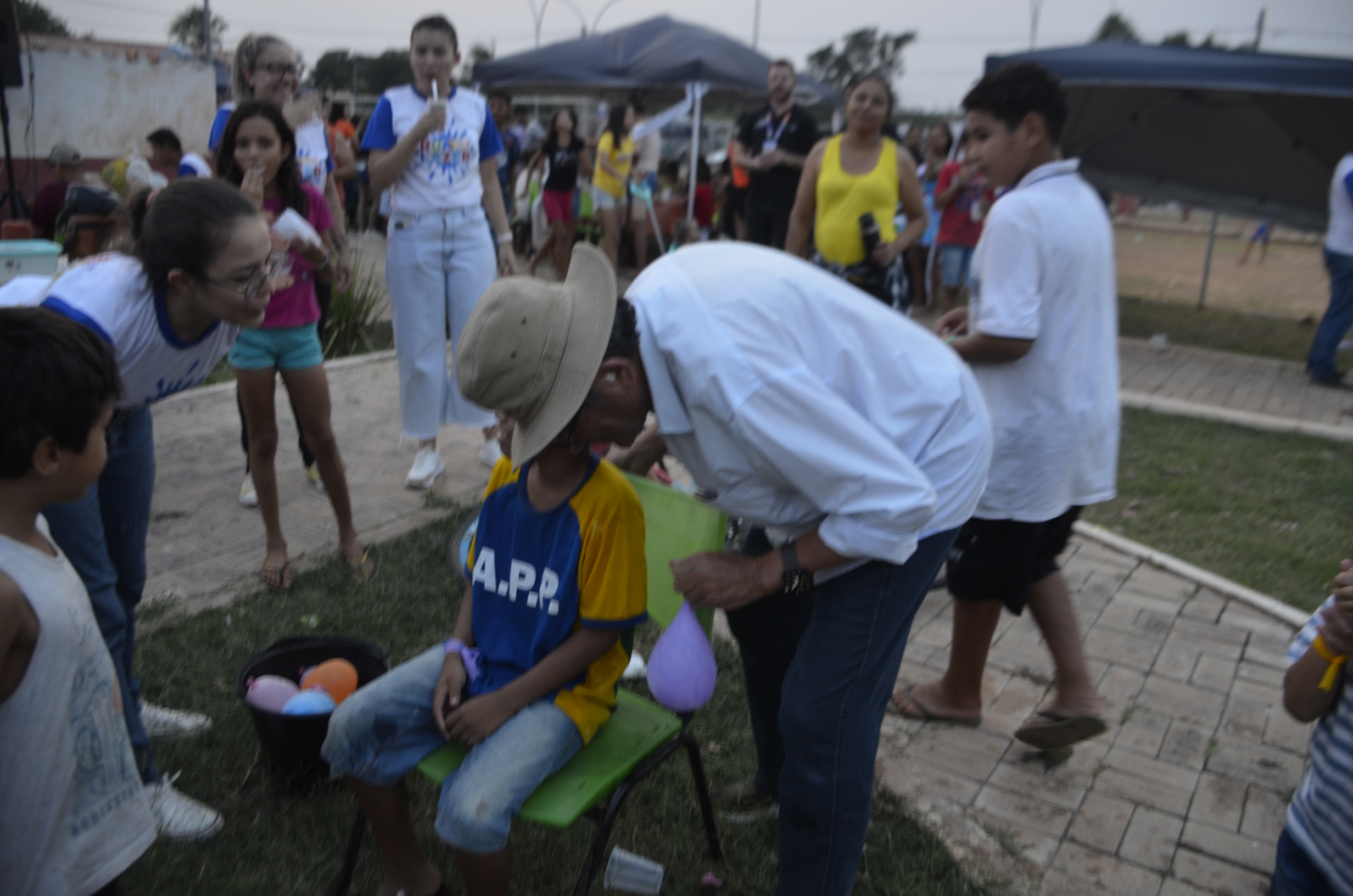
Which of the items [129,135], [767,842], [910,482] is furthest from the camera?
[129,135]

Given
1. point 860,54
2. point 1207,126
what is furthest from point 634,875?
point 860,54

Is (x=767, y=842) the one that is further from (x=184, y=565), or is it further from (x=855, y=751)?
(x=184, y=565)

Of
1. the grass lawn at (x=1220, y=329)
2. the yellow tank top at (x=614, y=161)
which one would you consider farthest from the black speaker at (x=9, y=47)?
the grass lawn at (x=1220, y=329)

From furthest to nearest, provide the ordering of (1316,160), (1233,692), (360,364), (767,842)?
1. (1316,160)
2. (360,364)
3. (1233,692)
4. (767,842)

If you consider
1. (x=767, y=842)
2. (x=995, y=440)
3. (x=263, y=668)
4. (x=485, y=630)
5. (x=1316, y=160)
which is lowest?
(x=767, y=842)

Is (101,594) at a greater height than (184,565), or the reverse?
(101,594)

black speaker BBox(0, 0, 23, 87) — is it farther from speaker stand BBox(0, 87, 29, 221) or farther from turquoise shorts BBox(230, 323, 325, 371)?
turquoise shorts BBox(230, 323, 325, 371)

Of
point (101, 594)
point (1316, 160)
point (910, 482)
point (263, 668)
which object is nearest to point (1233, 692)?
point (910, 482)

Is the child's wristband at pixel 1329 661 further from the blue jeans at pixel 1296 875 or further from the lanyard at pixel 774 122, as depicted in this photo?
the lanyard at pixel 774 122

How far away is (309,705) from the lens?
2523mm

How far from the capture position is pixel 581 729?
213cm

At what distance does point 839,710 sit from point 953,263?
8.74 meters

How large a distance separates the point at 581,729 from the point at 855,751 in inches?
23.8

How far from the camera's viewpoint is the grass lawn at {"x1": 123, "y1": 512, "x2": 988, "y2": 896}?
7.88ft
